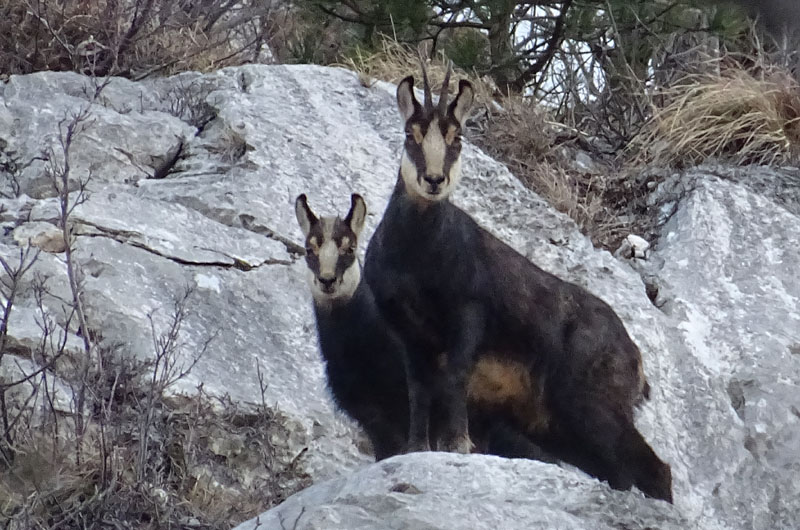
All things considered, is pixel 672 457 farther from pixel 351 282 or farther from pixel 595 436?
pixel 351 282

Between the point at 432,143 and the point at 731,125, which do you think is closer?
the point at 432,143

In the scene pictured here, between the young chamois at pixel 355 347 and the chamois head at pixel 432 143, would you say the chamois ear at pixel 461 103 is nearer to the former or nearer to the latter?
the chamois head at pixel 432 143

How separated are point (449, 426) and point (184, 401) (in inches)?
50.5

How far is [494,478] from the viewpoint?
4.29 meters

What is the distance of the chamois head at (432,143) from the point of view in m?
5.65

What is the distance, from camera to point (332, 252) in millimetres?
5879

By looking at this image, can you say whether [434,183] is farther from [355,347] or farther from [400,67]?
[400,67]

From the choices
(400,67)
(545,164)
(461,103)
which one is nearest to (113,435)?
(461,103)

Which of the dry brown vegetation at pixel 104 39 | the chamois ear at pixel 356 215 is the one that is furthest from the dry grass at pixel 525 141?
the chamois ear at pixel 356 215

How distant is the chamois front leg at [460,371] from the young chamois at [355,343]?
0.87ft

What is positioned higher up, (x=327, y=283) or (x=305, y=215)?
(x=305, y=215)

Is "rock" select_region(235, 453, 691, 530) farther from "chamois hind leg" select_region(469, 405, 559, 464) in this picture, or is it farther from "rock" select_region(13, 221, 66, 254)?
"rock" select_region(13, 221, 66, 254)

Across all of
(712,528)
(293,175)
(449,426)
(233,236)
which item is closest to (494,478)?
(449,426)

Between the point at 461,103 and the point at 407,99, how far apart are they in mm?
263
